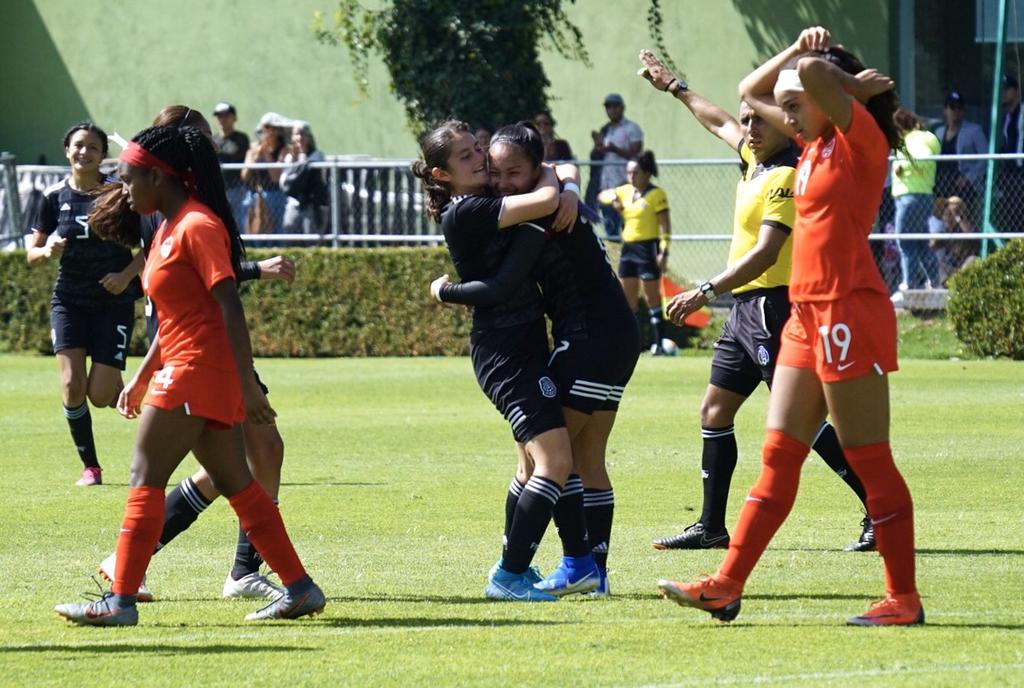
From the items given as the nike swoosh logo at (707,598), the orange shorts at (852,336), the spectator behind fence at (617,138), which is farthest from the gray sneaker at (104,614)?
the spectator behind fence at (617,138)

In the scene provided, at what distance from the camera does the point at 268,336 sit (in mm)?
23156

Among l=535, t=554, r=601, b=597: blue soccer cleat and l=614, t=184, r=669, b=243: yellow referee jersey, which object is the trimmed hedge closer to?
l=614, t=184, r=669, b=243: yellow referee jersey

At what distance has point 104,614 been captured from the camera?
7008 mm

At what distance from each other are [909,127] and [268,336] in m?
16.0

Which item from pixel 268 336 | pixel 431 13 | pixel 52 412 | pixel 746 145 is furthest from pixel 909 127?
pixel 431 13

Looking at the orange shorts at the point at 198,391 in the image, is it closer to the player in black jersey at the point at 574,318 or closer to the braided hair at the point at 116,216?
the braided hair at the point at 116,216

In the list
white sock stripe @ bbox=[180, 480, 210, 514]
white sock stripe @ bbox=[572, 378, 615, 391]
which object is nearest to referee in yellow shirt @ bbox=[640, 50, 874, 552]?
white sock stripe @ bbox=[572, 378, 615, 391]

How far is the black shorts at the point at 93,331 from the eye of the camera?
12.3m

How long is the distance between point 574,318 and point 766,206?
1126 millimetres

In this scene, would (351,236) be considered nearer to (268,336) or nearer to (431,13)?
(268,336)

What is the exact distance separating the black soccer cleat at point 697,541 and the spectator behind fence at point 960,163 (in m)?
12.7

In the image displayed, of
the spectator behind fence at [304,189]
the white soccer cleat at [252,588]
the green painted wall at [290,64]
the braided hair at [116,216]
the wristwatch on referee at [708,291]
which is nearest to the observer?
the braided hair at [116,216]

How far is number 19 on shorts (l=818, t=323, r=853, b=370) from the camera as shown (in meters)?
6.64

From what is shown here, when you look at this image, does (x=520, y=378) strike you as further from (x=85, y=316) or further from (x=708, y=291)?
(x=85, y=316)
